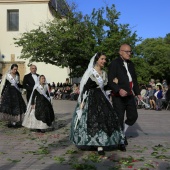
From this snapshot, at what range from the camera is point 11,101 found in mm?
10211

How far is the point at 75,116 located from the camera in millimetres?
6793

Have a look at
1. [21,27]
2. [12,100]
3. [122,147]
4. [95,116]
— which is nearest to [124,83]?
[95,116]

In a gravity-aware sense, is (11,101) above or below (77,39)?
below

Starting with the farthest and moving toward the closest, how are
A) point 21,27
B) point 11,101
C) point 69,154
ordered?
point 21,27, point 11,101, point 69,154

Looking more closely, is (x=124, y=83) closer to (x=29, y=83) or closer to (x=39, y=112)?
(x=39, y=112)

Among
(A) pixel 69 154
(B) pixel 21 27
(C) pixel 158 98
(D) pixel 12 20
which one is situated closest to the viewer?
(A) pixel 69 154

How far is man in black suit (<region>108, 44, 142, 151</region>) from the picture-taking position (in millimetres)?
6852

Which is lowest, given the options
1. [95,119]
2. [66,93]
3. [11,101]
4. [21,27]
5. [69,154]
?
[69,154]

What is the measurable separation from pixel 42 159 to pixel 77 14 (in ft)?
73.4

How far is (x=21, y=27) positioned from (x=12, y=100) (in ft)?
86.6

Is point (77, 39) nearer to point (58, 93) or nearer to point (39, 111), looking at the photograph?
point (58, 93)

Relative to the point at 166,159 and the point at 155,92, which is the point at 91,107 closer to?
the point at 166,159

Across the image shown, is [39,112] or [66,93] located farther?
[66,93]

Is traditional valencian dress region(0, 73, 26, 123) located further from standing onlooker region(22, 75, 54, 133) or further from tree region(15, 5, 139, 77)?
tree region(15, 5, 139, 77)
